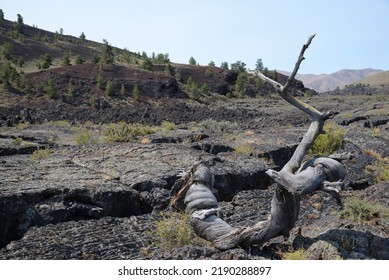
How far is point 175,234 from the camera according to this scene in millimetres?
6289

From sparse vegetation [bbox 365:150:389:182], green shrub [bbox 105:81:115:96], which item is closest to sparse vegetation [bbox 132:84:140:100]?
green shrub [bbox 105:81:115:96]

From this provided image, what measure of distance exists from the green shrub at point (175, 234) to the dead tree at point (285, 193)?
169mm

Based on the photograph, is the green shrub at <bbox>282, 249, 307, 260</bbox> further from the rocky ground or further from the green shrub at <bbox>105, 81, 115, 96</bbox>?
the green shrub at <bbox>105, 81, 115, 96</bbox>

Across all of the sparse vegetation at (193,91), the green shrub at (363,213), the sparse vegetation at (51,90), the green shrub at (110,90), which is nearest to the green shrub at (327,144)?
the green shrub at (363,213)

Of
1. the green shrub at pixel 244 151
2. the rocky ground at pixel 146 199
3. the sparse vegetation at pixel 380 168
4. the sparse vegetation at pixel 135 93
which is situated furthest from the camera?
the sparse vegetation at pixel 135 93

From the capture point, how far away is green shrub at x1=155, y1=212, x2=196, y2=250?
6148mm

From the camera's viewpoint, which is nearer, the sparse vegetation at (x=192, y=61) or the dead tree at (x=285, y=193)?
the dead tree at (x=285, y=193)

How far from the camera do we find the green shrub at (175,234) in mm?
6148

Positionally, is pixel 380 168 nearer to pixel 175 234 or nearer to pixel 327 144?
pixel 327 144

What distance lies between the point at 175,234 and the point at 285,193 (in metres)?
1.94

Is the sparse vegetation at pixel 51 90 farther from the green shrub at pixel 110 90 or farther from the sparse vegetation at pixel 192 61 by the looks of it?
the sparse vegetation at pixel 192 61

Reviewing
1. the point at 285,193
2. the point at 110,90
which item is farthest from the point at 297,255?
the point at 110,90

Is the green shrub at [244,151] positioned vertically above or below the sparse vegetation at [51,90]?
below
